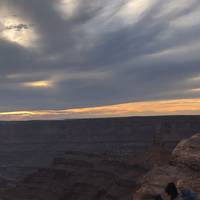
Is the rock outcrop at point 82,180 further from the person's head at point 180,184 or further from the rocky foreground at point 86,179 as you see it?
the person's head at point 180,184

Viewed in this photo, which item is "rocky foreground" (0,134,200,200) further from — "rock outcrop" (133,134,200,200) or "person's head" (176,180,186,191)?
"person's head" (176,180,186,191)

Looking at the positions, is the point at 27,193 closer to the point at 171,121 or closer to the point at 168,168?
the point at 171,121

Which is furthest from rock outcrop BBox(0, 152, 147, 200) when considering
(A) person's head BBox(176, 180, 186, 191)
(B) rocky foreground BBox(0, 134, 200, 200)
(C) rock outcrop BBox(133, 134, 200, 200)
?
(A) person's head BBox(176, 180, 186, 191)

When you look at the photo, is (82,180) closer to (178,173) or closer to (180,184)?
(178,173)

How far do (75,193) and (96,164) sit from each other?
2052cm

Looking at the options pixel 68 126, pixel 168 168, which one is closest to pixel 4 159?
pixel 68 126

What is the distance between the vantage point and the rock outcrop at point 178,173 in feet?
65.0

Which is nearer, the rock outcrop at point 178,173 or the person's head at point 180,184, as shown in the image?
the person's head at point 180,184

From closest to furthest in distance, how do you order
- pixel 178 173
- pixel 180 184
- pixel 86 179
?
1. pixel 180 184
2. pixel 178 173
3. pixel 86 179

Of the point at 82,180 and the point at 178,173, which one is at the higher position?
the point at 178,173

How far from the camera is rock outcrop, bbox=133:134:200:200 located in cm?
1981

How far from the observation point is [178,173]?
67.5 feet

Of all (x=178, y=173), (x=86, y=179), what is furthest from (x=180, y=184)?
(x=86, y=179)

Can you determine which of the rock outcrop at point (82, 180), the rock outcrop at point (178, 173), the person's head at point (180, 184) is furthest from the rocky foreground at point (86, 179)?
the person's head at point (180, 184)
